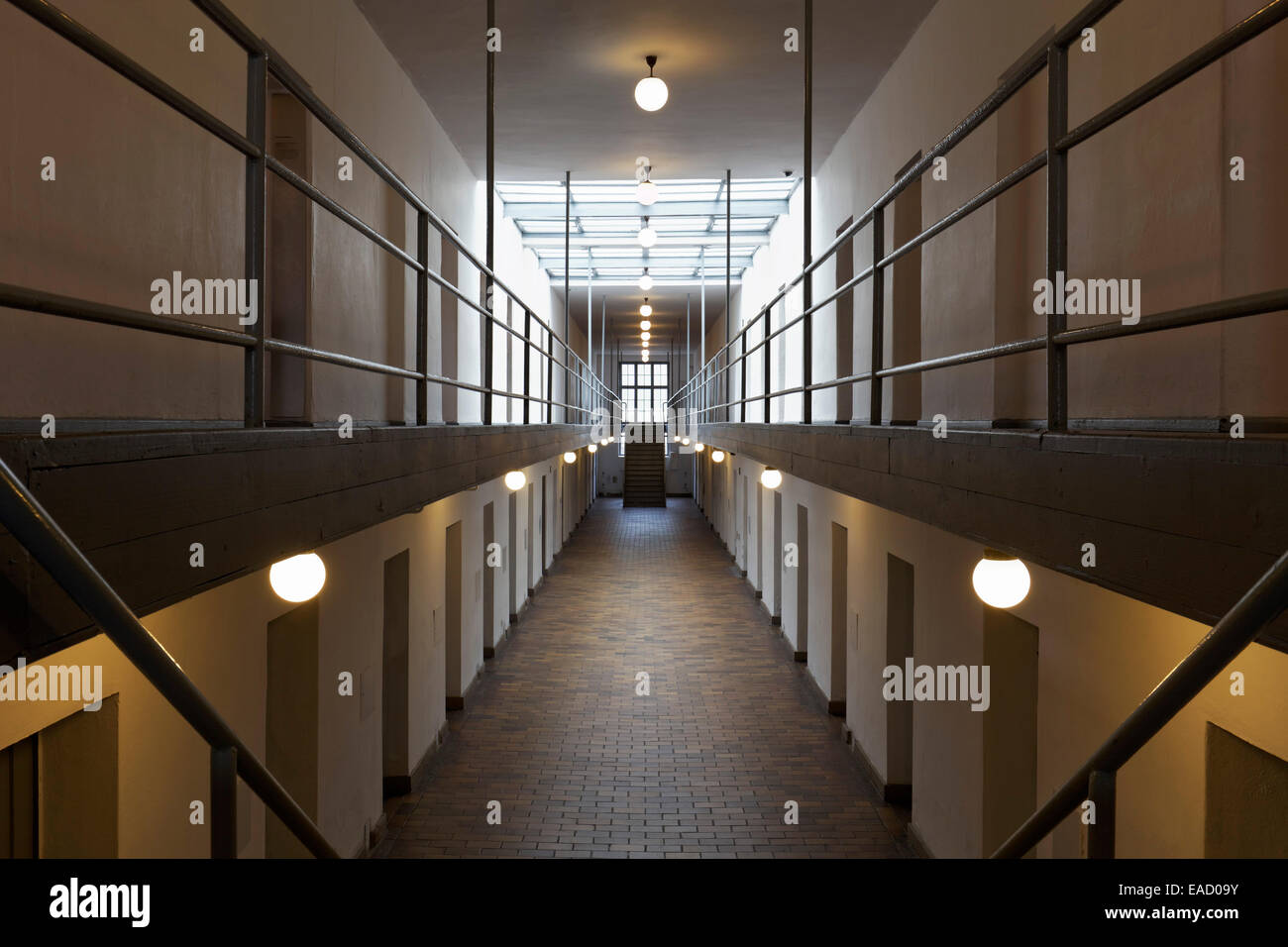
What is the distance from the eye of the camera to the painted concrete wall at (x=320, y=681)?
3.26m

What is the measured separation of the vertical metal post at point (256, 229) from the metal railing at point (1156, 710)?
1907 millimetres

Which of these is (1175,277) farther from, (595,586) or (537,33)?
(595,586)

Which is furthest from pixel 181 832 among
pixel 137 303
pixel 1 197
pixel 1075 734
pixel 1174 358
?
pixel 1174 358

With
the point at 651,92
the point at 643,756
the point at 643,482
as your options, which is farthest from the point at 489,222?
the point at 643,482

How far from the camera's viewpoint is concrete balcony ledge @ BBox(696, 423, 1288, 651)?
146 cm

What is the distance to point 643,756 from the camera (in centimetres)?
794

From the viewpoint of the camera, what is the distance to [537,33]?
7.28 metres

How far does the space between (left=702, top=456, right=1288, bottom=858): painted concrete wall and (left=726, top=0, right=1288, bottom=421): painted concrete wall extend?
0.82 meters

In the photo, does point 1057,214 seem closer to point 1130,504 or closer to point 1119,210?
point 1130,504

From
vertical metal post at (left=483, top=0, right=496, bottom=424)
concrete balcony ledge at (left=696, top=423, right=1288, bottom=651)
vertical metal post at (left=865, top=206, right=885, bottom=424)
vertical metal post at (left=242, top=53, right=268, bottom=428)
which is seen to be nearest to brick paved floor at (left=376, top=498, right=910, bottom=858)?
vertical metal post at (left=483, top=0, right=496, bottom=424)

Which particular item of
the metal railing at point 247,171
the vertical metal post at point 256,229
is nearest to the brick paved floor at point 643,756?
the metal railing at point 247,171

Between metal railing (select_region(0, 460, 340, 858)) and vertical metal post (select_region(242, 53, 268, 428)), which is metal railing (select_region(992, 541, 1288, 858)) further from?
vertical metal post (select_region(242, 53, 268, 428))

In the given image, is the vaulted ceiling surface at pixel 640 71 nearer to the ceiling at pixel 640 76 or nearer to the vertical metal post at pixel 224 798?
the ceiling at pixel 640 76

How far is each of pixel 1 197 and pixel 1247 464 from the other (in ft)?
10.6
